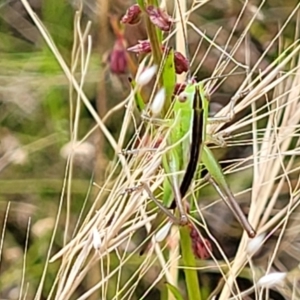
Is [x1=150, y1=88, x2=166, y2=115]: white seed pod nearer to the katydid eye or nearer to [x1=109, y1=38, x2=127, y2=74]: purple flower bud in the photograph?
the katydid eye

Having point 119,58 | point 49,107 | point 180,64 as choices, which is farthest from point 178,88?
point 49,107

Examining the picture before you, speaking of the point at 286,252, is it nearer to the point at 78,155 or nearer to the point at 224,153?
the point at 224,153

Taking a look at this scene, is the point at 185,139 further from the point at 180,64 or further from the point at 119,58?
the point at 119,58

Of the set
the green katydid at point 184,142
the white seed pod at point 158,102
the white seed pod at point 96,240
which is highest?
the white seed pod at point 158,102

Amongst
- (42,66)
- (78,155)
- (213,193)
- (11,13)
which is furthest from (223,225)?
(11,13)

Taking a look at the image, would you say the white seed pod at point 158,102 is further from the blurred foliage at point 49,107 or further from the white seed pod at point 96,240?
the blurred foliage at point 49,107

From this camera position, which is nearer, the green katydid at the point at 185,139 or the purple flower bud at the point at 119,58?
the green katydid at the point at 185,139

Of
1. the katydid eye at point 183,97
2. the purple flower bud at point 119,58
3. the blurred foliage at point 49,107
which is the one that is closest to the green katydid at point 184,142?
the katydid eye at point 183,97

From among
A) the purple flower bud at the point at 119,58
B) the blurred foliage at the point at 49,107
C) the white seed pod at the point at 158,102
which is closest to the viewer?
the white seed pod at the point at 158,102

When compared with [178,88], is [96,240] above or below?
below

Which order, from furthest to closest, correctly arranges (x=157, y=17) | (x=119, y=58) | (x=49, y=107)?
(x=49, y=107)
(x=119, y=58)
(x=157, y=17)
